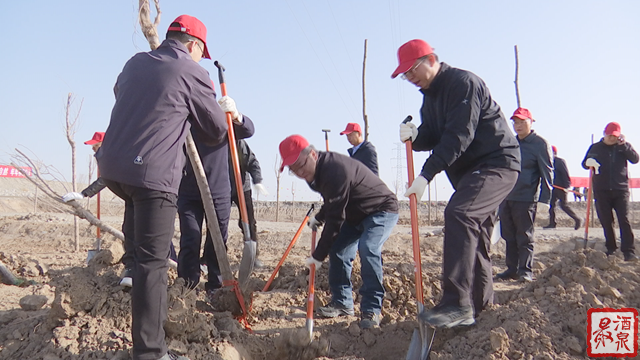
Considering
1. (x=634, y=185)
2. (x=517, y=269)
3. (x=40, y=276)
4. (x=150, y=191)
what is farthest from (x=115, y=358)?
(x=634, y=185)

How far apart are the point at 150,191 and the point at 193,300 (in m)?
1.04

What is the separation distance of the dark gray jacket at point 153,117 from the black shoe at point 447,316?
1593 millimetres

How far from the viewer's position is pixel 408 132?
3045 millimetres

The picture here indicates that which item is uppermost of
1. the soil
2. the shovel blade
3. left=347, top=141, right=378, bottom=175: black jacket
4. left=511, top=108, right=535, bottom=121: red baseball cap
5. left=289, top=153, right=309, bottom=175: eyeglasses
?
left=511, top=108, right=535, bottom=121: red baseball cap

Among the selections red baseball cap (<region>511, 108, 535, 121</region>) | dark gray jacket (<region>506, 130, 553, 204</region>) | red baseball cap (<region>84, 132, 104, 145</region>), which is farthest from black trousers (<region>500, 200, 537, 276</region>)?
red baseball cap (<region>84, 132, 104, 145</region>)

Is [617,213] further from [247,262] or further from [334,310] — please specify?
[247,262]

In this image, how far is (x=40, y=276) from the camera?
5441 millimetres

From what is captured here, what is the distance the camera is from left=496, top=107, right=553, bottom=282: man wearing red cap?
5.06 metres

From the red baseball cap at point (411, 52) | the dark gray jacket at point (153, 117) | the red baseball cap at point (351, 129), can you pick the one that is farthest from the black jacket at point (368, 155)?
the dark gray jacket at point (153, 117)

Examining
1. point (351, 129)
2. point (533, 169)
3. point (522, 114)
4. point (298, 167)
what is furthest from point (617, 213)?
point (298, 167)

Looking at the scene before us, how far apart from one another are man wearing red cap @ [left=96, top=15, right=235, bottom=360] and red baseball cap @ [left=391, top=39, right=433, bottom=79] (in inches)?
52.2

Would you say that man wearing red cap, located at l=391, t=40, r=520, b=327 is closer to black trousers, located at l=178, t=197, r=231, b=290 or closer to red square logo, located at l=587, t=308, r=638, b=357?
red square logo, located at l=587, t=308, r=638, b=357

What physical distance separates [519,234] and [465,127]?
3049 mm

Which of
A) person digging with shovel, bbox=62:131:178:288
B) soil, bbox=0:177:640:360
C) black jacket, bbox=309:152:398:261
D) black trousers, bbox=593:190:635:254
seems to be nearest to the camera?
soil, bbox=0:177:640:360
